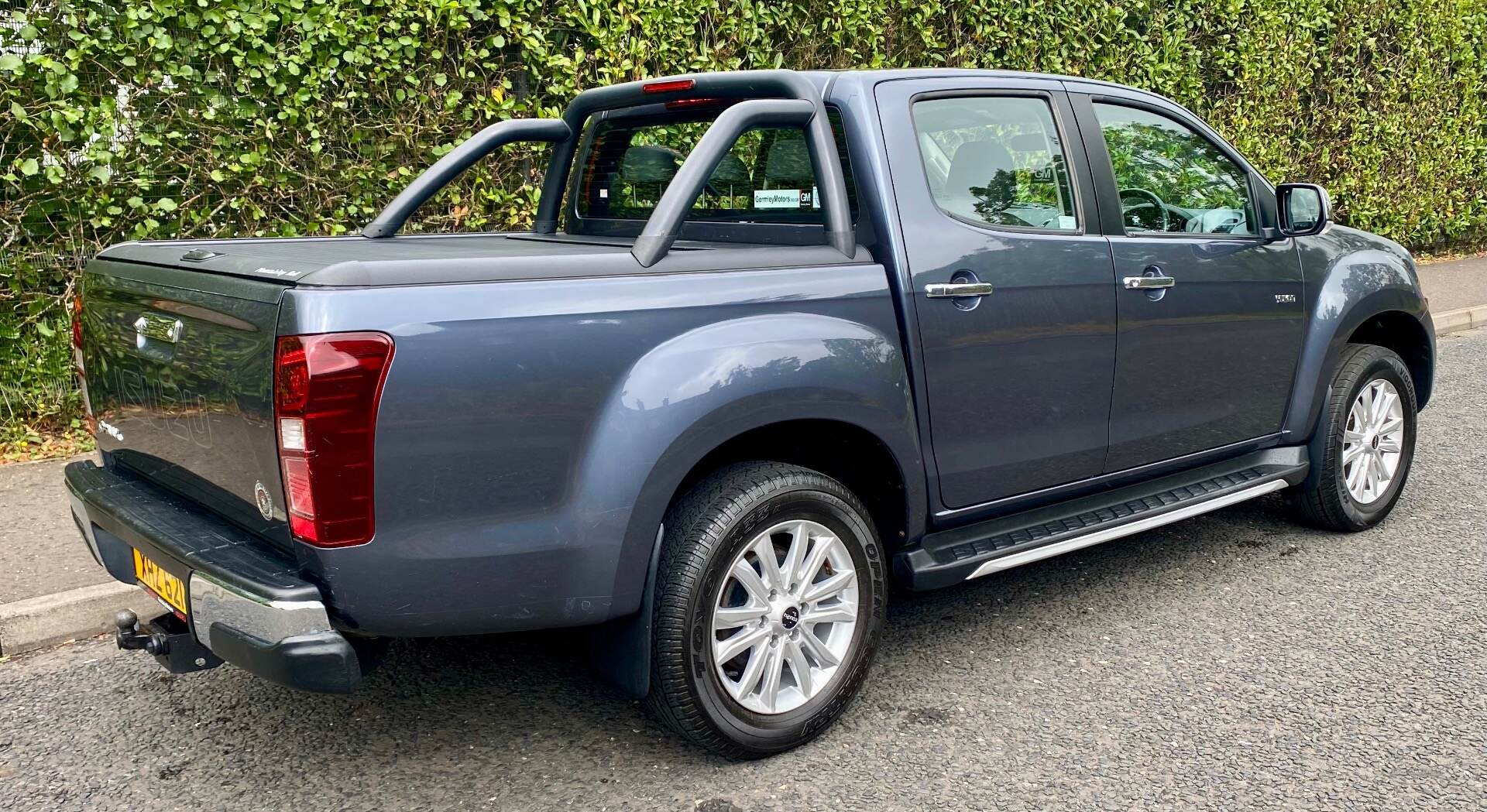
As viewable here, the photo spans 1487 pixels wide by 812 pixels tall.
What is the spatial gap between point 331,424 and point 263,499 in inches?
13.8

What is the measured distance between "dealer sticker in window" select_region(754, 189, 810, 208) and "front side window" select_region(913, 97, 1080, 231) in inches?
15.9

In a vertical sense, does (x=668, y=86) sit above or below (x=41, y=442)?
above

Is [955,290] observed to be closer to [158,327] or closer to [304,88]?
[158,327]

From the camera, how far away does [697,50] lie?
741 centimetres

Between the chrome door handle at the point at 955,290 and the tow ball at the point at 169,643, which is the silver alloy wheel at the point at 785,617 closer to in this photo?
the chrome door handle at the point at 955,290

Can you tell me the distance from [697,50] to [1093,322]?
427 centimetres

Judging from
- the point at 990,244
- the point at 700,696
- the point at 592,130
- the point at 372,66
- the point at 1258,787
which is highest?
the point at 372,66

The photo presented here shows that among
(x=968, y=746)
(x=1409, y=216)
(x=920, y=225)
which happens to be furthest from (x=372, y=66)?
(x=1409, y=216)

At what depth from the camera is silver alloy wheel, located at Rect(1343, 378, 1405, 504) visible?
493 cm

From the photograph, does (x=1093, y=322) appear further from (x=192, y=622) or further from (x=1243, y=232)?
(x=192, y=622)

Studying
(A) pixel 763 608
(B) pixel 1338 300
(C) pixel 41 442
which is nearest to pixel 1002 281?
(A) pixel 763 608

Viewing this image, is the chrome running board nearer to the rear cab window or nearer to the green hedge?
the rear cab window

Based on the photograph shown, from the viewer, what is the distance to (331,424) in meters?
2.50

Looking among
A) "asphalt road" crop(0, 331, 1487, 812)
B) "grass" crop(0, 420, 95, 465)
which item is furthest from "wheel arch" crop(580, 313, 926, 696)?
"grass" crop(0, 420, 95, 465)
